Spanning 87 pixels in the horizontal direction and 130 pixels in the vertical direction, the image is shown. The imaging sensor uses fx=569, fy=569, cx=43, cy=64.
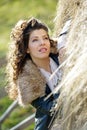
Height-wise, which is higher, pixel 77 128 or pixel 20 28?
pixel 20 28

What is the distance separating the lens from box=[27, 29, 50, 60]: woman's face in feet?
4.72

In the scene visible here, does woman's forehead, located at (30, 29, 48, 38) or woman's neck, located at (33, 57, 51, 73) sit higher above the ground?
woman's forehead, located at (30, 29, 48, 38)

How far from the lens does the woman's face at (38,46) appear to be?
1.44 metres

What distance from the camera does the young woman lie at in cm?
145

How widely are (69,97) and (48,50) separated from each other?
290 mm

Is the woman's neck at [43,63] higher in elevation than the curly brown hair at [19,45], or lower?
lower

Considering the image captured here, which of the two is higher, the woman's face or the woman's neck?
the woman's face

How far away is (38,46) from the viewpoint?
1443 mm

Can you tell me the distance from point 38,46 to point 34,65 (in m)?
0.05

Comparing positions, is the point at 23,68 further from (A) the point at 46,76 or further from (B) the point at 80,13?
(B) the point at 80,13

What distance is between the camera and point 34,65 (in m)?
1.47

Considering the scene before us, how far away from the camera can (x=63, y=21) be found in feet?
5.25

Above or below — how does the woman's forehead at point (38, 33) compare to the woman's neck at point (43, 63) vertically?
above

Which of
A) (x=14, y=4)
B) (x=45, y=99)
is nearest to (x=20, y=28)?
(x=45, y=99)
